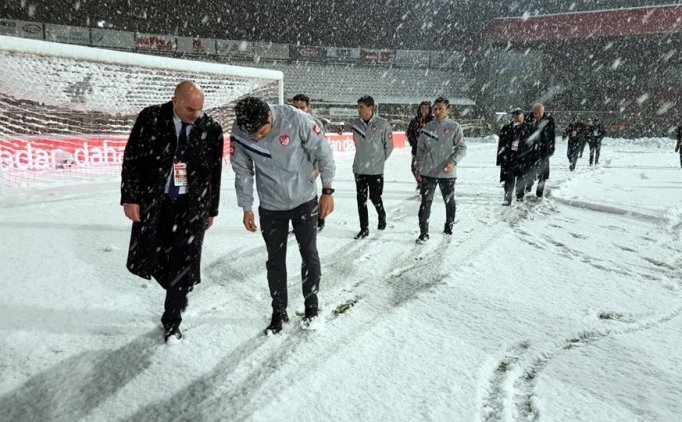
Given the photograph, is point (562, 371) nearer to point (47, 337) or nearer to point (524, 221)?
point (47, 337)

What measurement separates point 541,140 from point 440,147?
325cm

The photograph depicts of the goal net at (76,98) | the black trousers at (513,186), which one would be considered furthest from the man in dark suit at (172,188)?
the goal net at (76,98)

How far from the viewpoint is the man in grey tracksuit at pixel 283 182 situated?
264 centimetres

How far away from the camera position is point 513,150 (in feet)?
23.2

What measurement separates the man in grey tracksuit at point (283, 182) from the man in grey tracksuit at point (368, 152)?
2.34 m

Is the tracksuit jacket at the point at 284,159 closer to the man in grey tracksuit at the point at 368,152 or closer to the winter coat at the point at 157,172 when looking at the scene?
the winter coat at the point at 157,172

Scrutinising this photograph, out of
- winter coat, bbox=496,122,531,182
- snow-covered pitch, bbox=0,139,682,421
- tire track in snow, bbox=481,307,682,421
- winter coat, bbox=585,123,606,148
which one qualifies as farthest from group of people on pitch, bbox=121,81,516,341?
winter coat, bbox=585,123,606,148

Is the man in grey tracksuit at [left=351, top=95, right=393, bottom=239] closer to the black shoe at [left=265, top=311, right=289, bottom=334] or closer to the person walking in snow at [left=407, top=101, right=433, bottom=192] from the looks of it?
the person walking in snow at [left=407, top=101, right=433, bottom=192]

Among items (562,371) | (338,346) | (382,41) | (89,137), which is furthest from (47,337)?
(382,41)

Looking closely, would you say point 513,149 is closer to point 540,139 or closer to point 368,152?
point 540,139

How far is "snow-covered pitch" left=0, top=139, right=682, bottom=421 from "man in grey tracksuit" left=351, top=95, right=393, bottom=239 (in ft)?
1.53

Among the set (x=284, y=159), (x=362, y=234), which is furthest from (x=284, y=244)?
(x=362, y=234)

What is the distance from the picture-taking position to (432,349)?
104 inches

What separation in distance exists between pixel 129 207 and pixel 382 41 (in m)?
33.9
